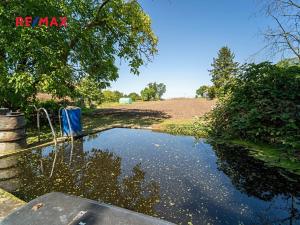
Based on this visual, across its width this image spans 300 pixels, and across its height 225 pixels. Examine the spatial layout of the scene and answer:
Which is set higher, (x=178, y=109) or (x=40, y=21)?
(x=40, y=21)

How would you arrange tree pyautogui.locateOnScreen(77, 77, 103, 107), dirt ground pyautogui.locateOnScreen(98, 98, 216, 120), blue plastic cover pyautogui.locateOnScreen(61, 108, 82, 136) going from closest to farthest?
blue plastic cover pyautogui.locateOnScreen(61, 108, 82, 136), tree pyautogui.locateOnScreen(77, 77, 103, 107), dirt ground pyautogui.locateOnScreen(98, 98, 216, 120)

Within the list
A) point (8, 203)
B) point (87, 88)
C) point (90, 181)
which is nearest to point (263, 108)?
point (90, 181)

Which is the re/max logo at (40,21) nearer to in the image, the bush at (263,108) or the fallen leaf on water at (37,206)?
the bush at (263,108)

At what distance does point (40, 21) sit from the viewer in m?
8.83

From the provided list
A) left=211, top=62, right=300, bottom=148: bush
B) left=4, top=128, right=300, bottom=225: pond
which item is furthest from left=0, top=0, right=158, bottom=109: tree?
left=211, top=62, right=300, bottom=148: bush

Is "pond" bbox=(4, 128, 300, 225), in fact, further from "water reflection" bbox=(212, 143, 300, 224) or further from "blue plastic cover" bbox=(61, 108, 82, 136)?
"blue plastic cover" bbox=(61, 108, 82, 136)

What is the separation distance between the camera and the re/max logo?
8175 mm

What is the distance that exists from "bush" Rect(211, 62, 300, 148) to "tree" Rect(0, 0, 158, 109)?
668 cm

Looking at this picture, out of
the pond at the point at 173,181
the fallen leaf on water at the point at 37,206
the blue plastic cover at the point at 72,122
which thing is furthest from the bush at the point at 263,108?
the fallen leaf on water at the point at 37,206

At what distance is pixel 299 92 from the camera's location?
7621mm

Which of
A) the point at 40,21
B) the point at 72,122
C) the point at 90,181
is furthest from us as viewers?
the point at 40,21

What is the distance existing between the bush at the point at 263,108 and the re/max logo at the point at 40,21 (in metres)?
7.62

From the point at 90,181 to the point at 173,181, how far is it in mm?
1692

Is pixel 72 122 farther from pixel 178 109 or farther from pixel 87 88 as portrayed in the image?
pixel 178 109
